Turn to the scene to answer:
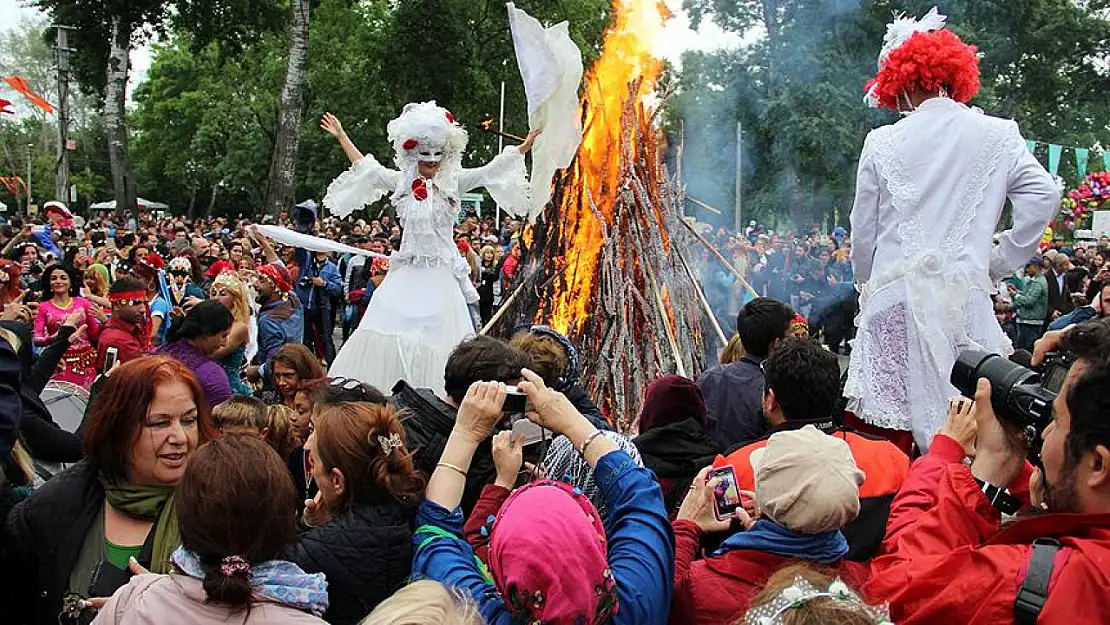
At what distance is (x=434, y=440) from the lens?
10.7 feet

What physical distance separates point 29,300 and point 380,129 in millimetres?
27598

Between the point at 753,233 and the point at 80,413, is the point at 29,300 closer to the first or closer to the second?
the point at 80,413

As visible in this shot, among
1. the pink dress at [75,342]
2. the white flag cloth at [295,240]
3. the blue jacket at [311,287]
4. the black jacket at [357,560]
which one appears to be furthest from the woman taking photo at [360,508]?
the blue jacket at [311,287]

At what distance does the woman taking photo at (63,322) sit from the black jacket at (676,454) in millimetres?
5056

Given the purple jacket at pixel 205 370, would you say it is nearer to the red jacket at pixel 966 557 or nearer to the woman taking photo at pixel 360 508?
the woman taking photo at pixel 360 508

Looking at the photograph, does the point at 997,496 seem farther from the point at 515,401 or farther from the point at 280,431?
the point at 280,431

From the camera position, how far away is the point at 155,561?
109 inches

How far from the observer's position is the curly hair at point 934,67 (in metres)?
4.60

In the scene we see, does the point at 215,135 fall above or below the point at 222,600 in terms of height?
above

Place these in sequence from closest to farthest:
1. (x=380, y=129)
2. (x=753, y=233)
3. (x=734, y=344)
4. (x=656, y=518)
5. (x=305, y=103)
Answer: (x=656, y=518)
(x=734, y=344)
(x=753, y=233)
(x=380, y=129)
(x=305, y=103)

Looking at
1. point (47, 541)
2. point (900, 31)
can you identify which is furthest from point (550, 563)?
point (900, 31)

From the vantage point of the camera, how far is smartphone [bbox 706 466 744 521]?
2838 millimetres

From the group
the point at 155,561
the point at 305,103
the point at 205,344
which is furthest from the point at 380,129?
the point at 155,561

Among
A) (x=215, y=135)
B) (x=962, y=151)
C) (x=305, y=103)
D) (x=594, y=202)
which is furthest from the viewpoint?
(x=215, y=135)
